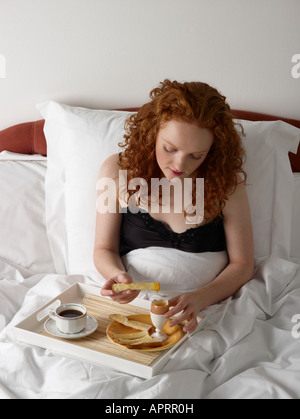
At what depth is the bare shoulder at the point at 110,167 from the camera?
1.68 metres

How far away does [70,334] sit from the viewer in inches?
53.0

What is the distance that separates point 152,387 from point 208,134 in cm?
69

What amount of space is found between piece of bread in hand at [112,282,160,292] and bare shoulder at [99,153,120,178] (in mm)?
428

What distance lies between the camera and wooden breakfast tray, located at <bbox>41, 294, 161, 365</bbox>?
131 centimetres

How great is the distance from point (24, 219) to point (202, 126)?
0.81 meters

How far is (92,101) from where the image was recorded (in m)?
2.06

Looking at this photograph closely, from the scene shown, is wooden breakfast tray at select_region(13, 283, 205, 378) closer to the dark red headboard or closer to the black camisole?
the black camisole

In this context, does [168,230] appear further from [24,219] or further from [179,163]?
[24,219]

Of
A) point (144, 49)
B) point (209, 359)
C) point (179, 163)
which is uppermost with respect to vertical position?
point (144, 49)

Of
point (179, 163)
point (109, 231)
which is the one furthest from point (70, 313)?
point (179, 163)

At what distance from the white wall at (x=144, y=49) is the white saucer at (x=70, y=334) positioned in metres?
0.96

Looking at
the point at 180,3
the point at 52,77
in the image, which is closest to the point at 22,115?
the point at 52,77

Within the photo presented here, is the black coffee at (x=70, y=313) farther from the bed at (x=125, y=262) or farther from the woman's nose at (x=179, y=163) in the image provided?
the woman's nose at (x=179, y=163)

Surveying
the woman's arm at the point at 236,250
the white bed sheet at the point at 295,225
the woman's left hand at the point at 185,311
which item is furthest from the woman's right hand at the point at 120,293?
the white bed sheet at the point at 295,225
